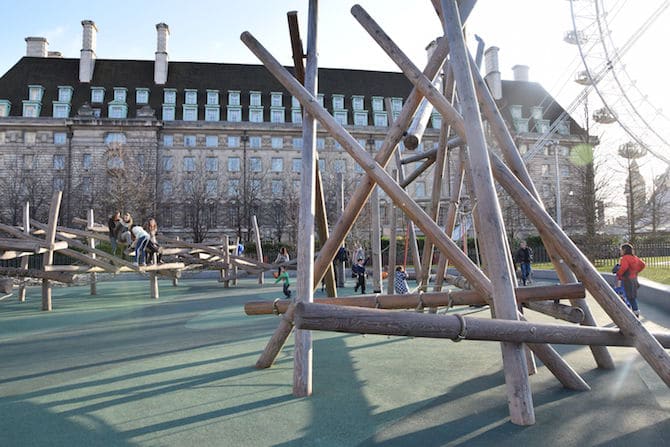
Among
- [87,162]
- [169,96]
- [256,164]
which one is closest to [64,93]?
[87,162]

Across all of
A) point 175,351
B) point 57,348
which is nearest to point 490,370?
point 175,351

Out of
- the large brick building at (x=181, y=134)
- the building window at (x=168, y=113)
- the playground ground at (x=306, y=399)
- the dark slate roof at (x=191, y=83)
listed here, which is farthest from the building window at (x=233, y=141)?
the playground ground at (x=306, y=399)

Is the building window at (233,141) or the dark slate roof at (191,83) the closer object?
the dark slate roof at (191,83)

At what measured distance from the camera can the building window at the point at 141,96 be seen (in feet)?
172

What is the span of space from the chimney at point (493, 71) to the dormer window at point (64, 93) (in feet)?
171

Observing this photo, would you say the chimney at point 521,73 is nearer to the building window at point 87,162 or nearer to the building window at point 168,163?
the building window at point 168,163

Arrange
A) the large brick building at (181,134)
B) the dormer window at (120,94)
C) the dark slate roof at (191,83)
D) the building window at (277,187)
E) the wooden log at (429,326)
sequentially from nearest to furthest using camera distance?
1. the wooden log at (429,326)
2. the large brick building at (181,134)
3. the dormer window at (120,94)
4. the dark slate roof at (191,83)
5. the building window at (277,187)

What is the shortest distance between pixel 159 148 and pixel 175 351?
1896 inches

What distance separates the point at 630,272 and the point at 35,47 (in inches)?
2684

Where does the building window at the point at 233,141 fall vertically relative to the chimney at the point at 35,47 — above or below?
below

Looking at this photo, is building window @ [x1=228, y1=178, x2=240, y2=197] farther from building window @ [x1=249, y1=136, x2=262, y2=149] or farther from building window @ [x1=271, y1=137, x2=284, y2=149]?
building window @ [x1=271, y1=137, x2=284, y2=149]

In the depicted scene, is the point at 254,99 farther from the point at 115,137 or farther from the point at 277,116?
the point at 115,137

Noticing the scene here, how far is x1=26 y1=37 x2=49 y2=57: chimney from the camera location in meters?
55.8

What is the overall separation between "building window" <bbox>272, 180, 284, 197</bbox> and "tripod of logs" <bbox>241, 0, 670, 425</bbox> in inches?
1845
